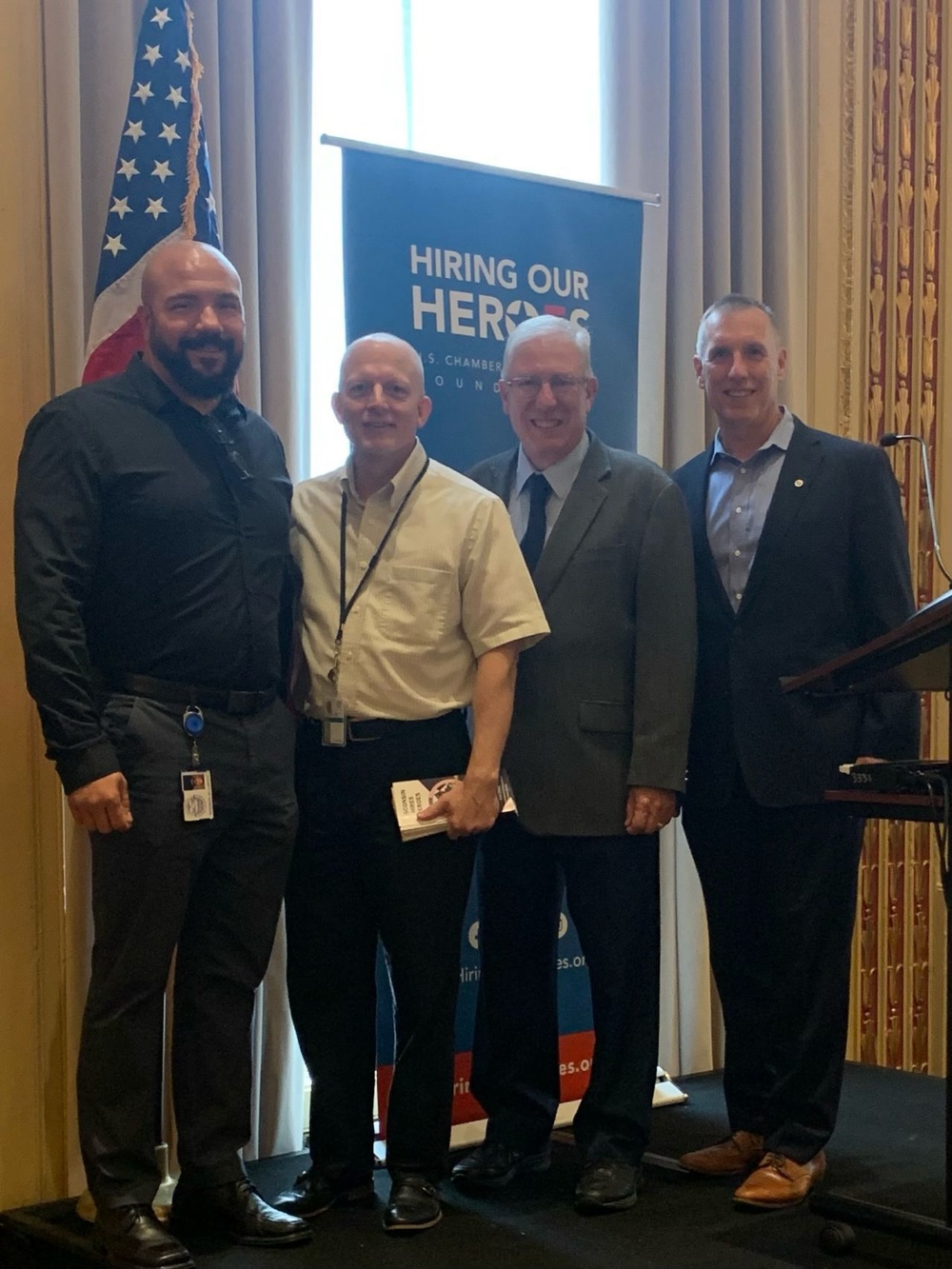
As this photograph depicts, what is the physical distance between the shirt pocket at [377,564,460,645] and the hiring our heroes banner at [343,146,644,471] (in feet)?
2.61

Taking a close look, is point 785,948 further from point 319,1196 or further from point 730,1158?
point 319,1196

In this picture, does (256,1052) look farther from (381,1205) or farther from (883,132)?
(883,132)

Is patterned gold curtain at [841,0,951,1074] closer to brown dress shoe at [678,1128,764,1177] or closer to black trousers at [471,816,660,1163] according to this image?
brown dress shoe at [678,1128,764,1177]

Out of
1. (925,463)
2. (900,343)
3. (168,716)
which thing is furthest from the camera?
(900,343)

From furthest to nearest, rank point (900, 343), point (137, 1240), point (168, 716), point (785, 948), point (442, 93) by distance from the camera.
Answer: point (900, 343)
point (442, 93)
point (785, 948)
point (168, 716)
point (137, 1240)

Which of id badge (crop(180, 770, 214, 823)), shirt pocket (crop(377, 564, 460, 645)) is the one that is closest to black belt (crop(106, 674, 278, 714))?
id badge (crop(180, 770, 214, 823))

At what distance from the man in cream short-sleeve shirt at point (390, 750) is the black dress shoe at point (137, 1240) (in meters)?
0.31

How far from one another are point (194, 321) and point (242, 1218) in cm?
154

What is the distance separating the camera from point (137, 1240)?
2203 mm

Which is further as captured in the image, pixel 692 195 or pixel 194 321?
pixel 692 195

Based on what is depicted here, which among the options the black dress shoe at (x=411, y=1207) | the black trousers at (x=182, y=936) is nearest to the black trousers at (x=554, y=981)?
the black dress shoe at (x=411, y=1207)

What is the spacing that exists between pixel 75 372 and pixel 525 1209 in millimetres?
1918

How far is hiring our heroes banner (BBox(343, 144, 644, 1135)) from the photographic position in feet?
10.4

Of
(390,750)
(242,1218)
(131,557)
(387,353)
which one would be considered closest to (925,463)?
(387,353)
